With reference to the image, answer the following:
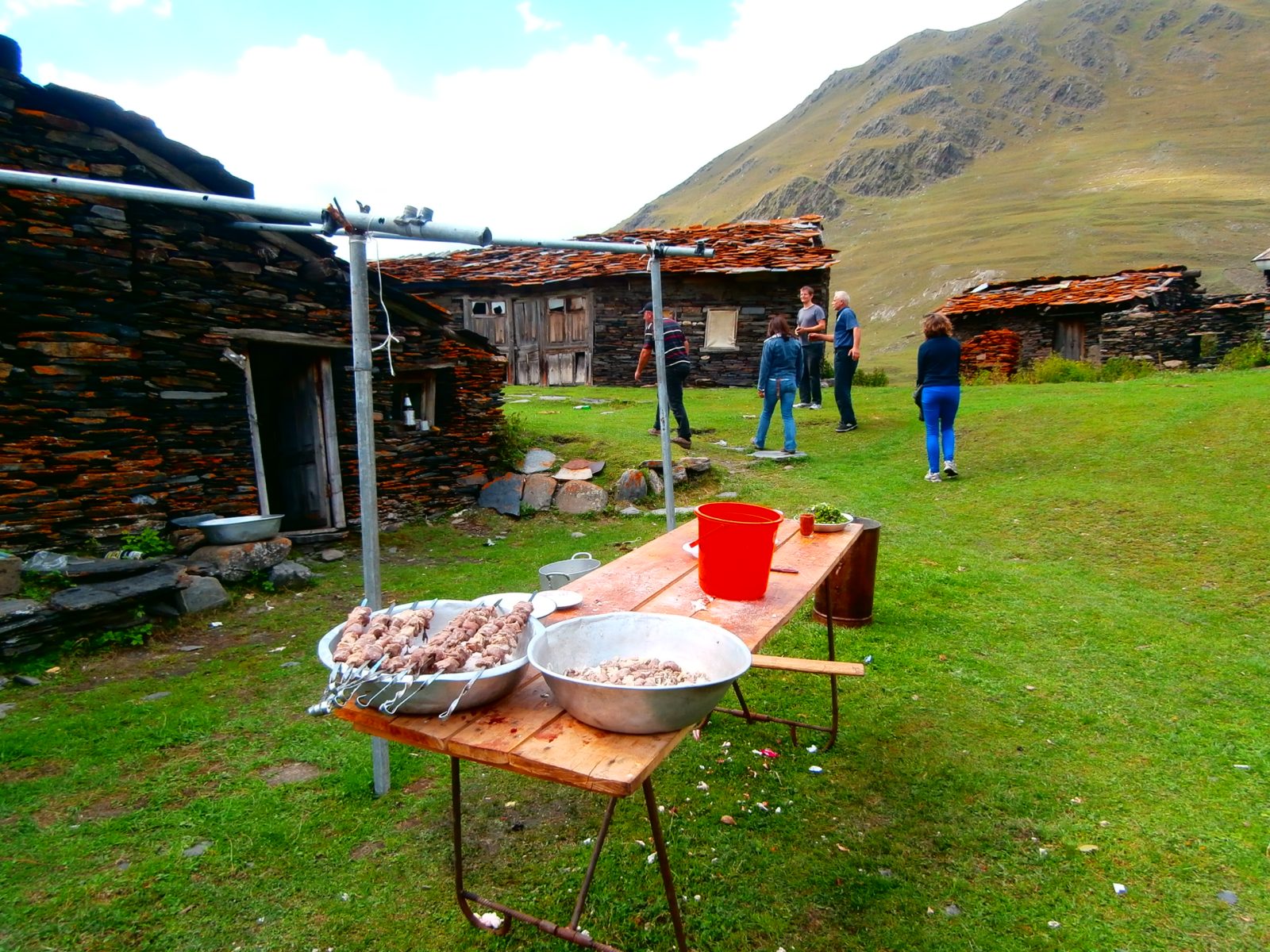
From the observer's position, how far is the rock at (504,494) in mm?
9227

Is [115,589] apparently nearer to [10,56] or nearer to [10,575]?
[10,575]

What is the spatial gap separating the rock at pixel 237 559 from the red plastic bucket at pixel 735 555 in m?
5.59

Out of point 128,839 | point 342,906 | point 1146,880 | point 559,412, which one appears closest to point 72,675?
point 128,839

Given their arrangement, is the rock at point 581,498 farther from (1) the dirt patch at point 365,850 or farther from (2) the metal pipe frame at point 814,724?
(1) the dirt patch at point 365,850

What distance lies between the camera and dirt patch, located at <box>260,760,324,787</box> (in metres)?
3.47

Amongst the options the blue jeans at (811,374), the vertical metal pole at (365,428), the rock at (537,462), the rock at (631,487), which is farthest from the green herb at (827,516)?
the blue jeans at (811,374)

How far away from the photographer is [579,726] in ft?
5.55

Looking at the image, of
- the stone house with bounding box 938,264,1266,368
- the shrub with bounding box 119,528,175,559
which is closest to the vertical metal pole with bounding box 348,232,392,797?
the shrub with bounding box 119,528,175,559

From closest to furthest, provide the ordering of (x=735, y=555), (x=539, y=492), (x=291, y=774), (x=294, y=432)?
(x=735, y=555), (x=291, y=774), (x=294, y=432), (x=539, y=492)

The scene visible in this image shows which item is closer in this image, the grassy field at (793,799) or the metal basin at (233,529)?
the grassy field at (793,799)

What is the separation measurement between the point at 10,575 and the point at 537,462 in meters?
5.82

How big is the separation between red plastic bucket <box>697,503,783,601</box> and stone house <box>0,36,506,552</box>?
20.8 feet

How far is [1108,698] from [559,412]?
1133cm

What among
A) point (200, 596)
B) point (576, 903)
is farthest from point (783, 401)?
point (576, 903)
